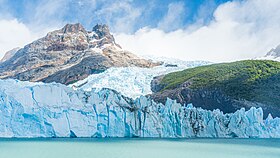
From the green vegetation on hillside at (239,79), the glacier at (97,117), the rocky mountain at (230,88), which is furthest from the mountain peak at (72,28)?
the glacier at (97,117)

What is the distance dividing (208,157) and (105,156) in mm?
4480

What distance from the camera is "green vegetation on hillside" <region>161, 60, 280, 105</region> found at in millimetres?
46906

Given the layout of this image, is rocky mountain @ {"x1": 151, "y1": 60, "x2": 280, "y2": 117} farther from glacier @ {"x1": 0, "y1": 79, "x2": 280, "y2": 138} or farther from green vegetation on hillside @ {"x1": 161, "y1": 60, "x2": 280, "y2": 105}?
glacier @ {"x1": 0, "y1": 79, "x2": 280, "y2": 138}

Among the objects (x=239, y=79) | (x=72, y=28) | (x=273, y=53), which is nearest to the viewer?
(x=239, y=79)

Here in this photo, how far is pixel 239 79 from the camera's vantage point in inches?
2035

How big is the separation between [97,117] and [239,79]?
2946 cm

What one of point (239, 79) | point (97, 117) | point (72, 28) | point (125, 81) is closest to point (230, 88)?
point (239, 79)

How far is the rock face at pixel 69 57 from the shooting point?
69.4m

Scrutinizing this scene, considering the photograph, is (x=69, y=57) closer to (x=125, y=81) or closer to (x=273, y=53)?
(x=125, y=81)

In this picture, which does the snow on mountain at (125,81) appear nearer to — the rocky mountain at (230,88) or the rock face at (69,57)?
the rocky mountain at (230,88)

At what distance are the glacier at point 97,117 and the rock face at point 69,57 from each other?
38451 mm

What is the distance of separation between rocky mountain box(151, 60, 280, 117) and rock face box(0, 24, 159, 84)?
15982 mm

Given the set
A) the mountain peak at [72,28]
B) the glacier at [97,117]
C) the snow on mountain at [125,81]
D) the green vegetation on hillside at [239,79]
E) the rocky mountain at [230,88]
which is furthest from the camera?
the mountain peak at [72,28]

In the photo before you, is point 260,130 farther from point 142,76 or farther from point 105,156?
point 142,76
